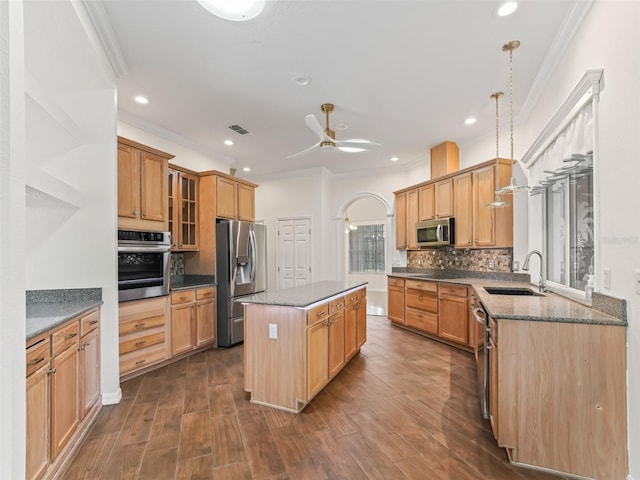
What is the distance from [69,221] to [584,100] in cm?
409

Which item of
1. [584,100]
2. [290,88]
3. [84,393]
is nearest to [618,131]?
[584,100]

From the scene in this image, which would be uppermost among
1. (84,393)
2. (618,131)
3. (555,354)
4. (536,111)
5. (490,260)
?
(536,111)

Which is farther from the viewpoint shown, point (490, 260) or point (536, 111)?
point (490, 260)

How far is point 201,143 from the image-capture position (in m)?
4.97

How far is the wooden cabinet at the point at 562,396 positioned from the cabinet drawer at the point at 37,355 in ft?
8.66

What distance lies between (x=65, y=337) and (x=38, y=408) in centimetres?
47

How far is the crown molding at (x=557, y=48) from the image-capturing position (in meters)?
2.23

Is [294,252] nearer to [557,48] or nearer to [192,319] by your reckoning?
[192,319]

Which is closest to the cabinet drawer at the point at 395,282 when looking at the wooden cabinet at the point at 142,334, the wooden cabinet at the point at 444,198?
the wooden cabinet at the point at 444,198

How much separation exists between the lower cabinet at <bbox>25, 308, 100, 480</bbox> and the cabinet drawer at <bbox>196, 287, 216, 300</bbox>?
1.63 metres

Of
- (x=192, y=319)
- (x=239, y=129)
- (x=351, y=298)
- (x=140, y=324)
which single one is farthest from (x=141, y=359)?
(x=239, y=129)

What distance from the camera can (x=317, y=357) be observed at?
110 inches

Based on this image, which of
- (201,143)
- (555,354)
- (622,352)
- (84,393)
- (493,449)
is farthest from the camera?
(201,143)

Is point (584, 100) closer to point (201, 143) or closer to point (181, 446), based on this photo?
point (181, 446)
